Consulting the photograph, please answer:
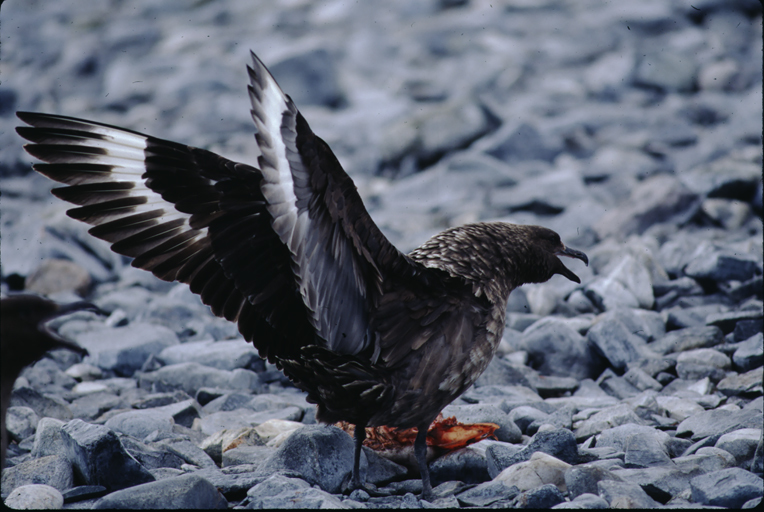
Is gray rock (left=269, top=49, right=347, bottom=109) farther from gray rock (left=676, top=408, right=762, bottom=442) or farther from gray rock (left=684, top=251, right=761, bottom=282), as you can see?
gray rock (left=676, top=408, right=762, bottom=442)

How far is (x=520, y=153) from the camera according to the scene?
1009 centimetres

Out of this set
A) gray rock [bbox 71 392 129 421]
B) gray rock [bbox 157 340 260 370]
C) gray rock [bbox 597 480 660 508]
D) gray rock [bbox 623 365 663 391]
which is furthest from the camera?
gray rock [bbox 157 340 260 370]

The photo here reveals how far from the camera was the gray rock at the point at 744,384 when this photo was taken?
448 centimetres

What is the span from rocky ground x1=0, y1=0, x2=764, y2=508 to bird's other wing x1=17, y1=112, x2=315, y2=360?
26.6 inches

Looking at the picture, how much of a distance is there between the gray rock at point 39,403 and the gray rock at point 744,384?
13.0 feet

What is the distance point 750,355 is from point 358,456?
8.66ft

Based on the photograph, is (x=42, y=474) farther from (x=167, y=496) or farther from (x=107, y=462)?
(x=167, y=496)

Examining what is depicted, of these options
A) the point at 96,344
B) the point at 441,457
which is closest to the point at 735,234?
the point at 441,457

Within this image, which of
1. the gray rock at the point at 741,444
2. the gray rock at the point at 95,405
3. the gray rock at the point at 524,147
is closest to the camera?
the gray rock at the point at 741,444

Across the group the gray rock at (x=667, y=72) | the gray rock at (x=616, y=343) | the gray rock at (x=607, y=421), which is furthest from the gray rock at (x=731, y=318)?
the gray rock at (x=667, y=72)

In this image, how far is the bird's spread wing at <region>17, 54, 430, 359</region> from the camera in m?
3.12

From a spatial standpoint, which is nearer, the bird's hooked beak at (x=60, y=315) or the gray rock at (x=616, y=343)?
the bird's hooked beak at (x=60, y=315)

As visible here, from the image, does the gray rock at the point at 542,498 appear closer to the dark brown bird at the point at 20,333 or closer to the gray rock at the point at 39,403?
the dark brown bird at the point at 20,333

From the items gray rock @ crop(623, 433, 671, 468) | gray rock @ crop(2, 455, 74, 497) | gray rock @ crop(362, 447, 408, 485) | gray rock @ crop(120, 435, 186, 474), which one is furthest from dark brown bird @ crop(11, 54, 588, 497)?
gray rock @ crop(2, 455, 74, 497)
